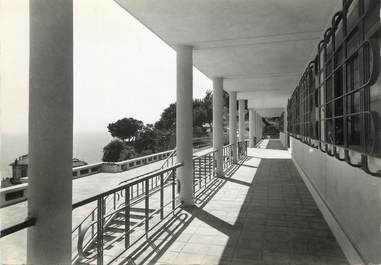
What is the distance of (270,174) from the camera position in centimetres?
801

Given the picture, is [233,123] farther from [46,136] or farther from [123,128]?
[123,128]

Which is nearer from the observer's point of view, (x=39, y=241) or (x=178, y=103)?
(x=39, y=241)

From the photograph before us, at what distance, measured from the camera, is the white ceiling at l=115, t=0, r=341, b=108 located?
3.50 meters

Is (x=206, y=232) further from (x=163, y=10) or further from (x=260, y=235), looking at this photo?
(x=163, y=10)

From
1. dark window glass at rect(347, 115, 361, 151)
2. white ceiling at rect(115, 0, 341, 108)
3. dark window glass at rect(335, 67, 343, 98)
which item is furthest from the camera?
Result: white ceiling at rect(115, 0, 341, 108)

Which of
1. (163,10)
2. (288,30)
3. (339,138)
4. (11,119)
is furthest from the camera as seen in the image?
(288,30)

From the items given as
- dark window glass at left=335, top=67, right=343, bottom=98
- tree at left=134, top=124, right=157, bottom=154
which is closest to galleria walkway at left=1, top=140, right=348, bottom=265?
dark window glass at left=335, top=67, right=343, bottom=98

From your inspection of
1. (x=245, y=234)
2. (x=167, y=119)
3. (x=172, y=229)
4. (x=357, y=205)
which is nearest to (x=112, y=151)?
(x=167, y=119)

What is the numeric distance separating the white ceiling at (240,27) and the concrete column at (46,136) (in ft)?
5.70

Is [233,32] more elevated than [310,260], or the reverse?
[233,32]

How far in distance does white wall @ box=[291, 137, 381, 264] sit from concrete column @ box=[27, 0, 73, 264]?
2.17 m

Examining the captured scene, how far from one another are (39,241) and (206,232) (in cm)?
216

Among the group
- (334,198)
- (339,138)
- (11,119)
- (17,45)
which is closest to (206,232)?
(334,198)

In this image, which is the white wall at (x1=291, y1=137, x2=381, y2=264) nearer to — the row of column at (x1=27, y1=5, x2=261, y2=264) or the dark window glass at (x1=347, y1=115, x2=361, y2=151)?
the dark window glass at (x1=347, y1=115, x2=361, y2=151)
